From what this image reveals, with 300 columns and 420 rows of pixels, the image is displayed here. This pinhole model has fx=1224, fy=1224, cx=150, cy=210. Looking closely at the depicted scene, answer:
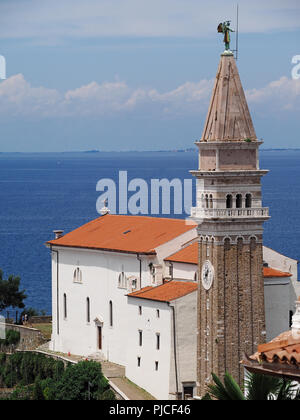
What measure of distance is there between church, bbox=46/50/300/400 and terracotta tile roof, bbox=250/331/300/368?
2264cm

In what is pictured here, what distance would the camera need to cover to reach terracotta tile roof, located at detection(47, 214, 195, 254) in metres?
53.4

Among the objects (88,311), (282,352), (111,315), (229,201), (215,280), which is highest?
(229,201)

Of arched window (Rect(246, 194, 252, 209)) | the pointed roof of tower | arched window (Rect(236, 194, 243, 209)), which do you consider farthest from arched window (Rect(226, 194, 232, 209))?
the pointed roof of tower

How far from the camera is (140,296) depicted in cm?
5022

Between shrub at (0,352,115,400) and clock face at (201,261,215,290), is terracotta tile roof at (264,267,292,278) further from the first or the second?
shrub at (0,352,115,400)

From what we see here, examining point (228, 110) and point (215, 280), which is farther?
point (228, 110)

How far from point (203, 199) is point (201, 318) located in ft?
15.1

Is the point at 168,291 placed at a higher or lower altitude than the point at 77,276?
lower

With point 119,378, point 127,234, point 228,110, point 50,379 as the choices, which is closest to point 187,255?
point 119,378

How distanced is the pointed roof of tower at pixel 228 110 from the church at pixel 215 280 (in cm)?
4

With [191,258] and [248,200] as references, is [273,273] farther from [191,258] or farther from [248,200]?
[248,200]

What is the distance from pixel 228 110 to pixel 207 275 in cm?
635
